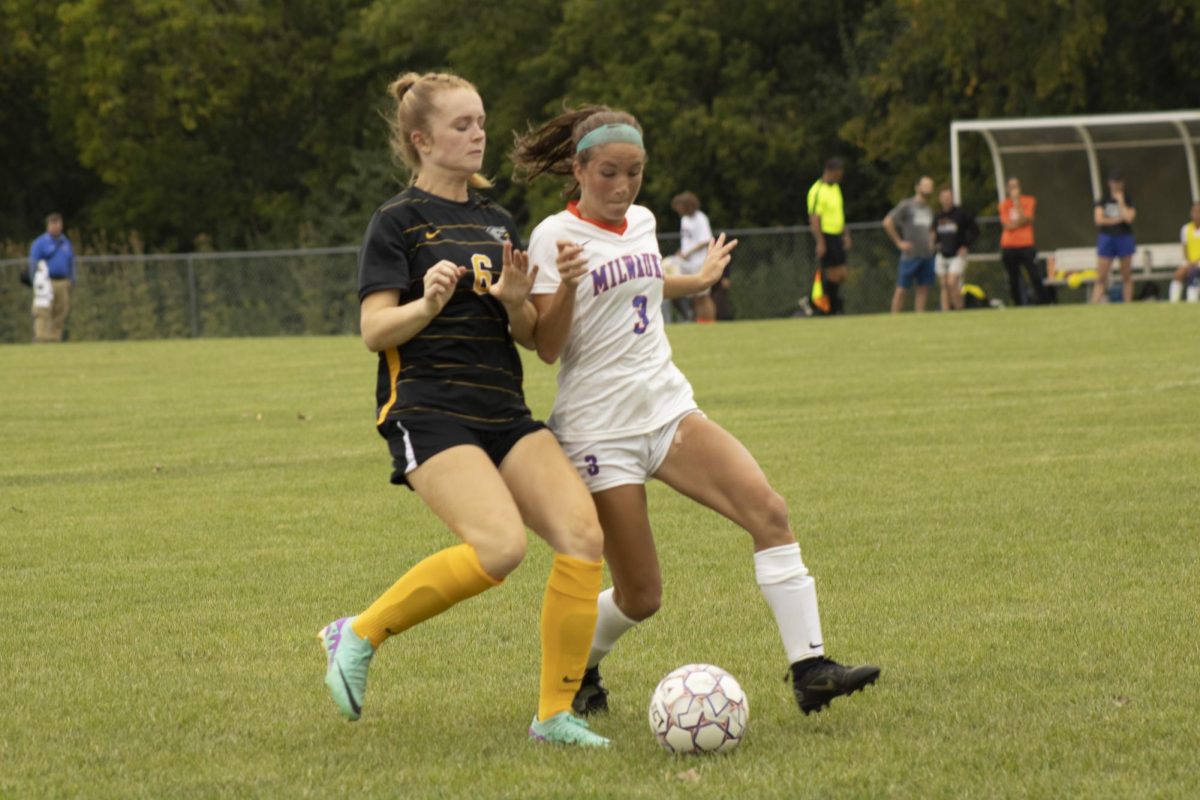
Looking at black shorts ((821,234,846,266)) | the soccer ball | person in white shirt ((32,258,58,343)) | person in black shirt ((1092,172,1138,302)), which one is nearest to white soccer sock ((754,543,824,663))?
the soccer ball

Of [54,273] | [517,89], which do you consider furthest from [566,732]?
[517,89]

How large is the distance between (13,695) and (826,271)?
75.3ft

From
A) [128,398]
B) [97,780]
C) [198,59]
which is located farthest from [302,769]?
[198,59]

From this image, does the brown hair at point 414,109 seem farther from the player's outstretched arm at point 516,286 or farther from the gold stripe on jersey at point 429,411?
the gold stripe on jersey at point 429,411

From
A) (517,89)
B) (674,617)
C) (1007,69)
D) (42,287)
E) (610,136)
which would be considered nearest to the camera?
(610,136)

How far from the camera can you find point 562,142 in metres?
5.50

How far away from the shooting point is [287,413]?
52.2 feet

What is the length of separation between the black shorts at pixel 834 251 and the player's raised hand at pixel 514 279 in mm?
22558

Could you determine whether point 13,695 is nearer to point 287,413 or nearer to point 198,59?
point 287,413

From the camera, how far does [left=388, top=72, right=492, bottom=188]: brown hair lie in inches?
207

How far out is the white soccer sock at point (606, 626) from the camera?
5496mm

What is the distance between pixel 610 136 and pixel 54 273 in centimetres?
2910

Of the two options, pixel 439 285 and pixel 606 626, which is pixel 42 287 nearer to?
pixel 606 626

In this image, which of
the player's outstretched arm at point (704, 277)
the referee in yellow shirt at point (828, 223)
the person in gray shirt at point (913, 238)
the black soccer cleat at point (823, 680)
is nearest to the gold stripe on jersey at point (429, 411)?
the player's outstretched arm at point (704, 277)
